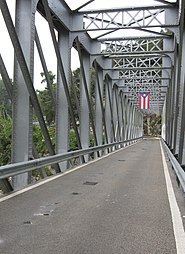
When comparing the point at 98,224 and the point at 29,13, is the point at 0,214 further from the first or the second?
the point at 29,13

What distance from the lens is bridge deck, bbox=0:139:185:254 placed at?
13.9 feet

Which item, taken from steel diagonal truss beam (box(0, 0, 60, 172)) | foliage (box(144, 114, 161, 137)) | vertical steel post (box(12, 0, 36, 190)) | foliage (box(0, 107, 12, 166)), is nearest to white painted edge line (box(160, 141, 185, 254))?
vertical steel post (box(12, 0, 36, 190))

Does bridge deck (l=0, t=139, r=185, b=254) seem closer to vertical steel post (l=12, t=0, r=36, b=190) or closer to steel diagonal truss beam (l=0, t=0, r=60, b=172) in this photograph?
vertical steel post (l=12, t=0, r=36, b=190)

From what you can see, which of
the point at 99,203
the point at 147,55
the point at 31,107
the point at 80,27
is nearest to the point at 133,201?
the point at 99,203

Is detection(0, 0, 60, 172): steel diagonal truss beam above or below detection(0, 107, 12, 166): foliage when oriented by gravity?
above

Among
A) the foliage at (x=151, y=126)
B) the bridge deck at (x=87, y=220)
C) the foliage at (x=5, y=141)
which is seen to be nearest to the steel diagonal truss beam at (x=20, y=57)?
the bridge deck at (x=87, y=220)

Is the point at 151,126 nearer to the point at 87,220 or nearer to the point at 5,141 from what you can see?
the point at 5,141

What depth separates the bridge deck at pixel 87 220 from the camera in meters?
4.25

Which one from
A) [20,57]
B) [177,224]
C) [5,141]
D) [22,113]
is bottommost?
[177,224]

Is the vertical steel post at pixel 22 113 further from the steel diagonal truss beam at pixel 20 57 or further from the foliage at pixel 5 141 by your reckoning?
the foliage at pixel 5 141

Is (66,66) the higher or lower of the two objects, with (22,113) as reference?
higher

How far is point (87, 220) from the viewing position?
17.8 feet

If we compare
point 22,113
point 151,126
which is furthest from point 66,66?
point 151,126

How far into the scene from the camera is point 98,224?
205 inches
